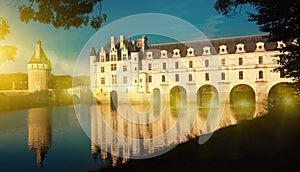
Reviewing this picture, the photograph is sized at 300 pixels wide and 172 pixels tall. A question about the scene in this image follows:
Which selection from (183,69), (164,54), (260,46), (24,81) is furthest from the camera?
(24,81)

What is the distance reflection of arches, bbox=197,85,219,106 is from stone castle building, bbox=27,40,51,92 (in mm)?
27303

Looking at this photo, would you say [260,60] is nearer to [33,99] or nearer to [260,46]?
[260,46]

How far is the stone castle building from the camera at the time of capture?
46.3 m

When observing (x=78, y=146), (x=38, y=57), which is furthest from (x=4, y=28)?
(x=38, y=57)

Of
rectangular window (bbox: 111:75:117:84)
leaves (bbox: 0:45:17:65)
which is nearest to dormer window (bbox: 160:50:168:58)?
rectangular window (bbox: 111:75:117:84)

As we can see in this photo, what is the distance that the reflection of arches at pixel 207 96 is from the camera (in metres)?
36.3

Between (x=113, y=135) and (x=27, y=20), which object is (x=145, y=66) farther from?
(x=27, y=20)

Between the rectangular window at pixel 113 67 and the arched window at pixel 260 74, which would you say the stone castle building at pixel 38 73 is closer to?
the rectangular window at pixel 113 67

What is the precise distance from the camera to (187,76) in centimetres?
3694

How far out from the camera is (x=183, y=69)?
37219 millimetres

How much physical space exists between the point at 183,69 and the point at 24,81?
40.4 metres

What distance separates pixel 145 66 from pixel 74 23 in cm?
3408

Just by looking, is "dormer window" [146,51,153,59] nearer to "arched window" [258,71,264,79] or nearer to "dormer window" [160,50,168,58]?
"dormer window" [160,50,168,58]

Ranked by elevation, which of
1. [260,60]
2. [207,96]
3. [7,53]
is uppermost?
[260,60]
